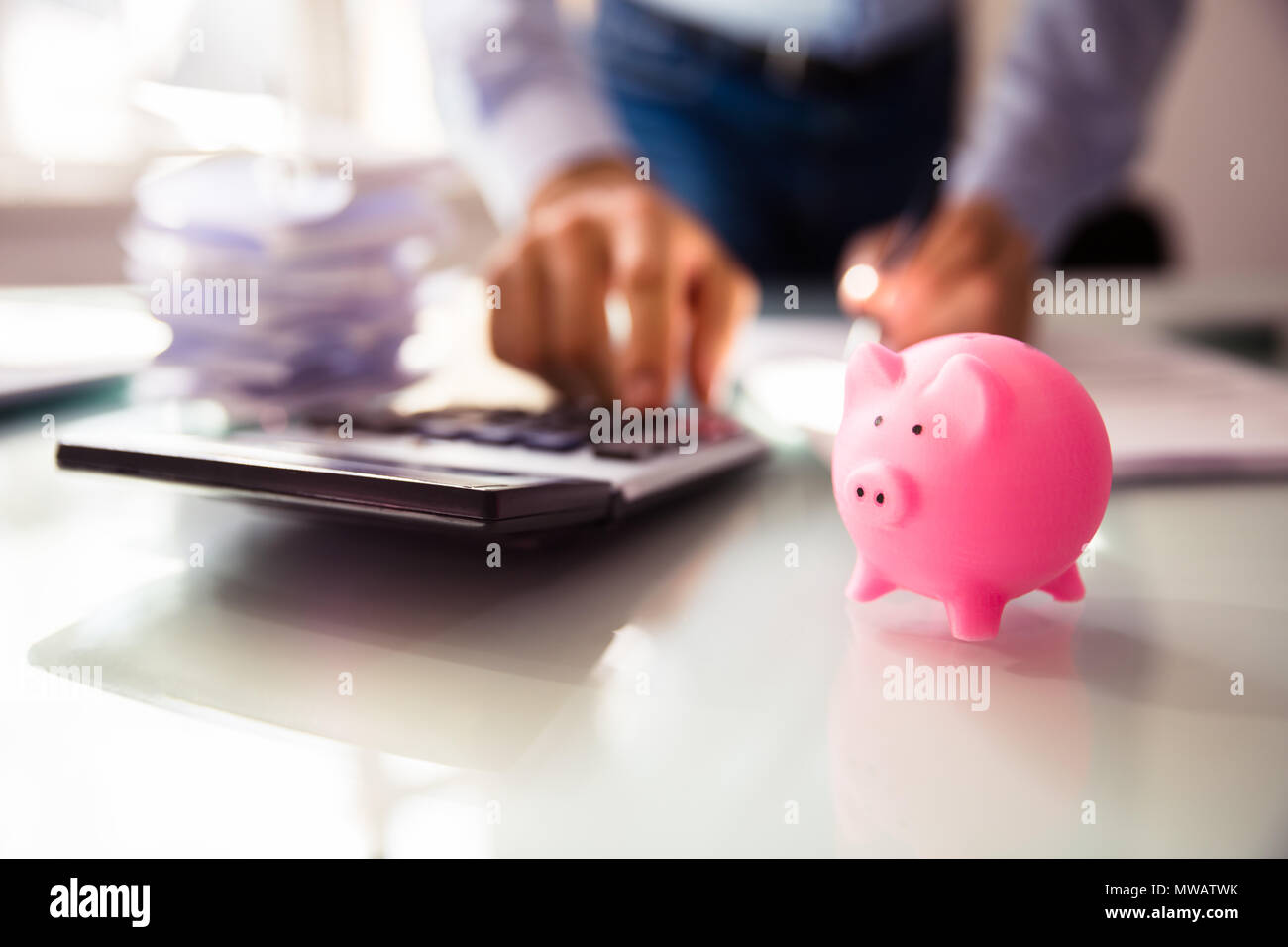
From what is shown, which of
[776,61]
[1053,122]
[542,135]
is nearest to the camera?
[542,135]

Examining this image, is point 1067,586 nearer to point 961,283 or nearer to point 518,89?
point 961,283

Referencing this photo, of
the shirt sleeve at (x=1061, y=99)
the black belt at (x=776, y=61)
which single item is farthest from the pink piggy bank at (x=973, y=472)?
the black belt at (x=776, y=61)

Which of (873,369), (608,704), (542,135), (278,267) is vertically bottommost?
(608,704)

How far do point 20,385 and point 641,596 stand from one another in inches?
23.1

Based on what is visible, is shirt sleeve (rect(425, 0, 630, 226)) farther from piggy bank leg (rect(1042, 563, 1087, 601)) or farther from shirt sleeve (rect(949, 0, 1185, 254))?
piggy bank leg (rect(1042, 563, 1087, 601))

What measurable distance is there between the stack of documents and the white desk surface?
252 mm

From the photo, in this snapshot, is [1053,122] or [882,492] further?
[1053,122]

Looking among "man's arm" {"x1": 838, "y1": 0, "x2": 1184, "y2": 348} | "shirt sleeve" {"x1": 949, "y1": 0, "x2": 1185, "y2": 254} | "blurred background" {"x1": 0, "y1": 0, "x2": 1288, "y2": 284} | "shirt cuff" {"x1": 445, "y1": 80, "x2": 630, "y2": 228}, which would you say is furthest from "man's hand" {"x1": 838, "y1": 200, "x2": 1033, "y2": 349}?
"blurred background" {"x1": 0, "y1": 0, "x2": 1288, "y2": 284}

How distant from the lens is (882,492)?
0.32 metres

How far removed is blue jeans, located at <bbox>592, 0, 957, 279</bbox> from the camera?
1.33 meters

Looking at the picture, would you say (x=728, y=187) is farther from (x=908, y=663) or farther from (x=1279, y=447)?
(x=908, y=663)

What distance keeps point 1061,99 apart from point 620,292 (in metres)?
0.66

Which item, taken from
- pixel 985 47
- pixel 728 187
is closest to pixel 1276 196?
pixel 985 47

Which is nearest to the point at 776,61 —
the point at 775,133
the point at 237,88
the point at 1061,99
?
the point at 775,133
